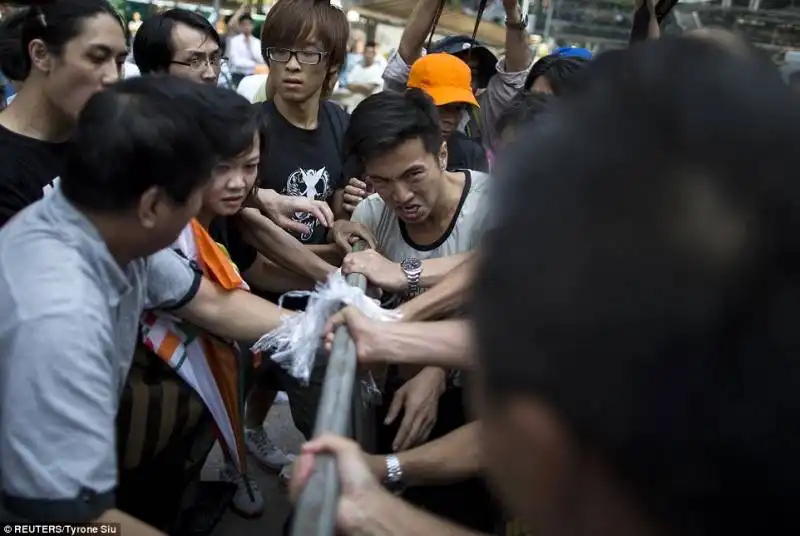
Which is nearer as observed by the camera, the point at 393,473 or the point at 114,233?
the point at 114,233

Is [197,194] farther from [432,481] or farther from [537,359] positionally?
[537,359]

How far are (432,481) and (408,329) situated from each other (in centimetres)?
40

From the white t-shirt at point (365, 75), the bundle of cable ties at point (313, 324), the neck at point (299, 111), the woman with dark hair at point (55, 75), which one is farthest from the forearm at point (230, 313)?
the white t-shirt at point (365, 75)

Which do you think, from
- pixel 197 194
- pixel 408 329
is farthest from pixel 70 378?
pixel 408 329

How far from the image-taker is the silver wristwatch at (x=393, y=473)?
1682 mm

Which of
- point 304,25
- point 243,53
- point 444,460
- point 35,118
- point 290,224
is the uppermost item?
point 304,25

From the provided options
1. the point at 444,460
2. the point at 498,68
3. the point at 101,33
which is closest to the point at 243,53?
the point at 498,68

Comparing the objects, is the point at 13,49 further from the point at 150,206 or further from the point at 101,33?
the point at 150,206

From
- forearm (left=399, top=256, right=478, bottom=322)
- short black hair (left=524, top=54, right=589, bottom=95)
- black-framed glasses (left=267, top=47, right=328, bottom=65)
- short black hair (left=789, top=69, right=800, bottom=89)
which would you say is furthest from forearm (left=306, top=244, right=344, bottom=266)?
short black hair (left=789, top=69, right=800, bottom=89)

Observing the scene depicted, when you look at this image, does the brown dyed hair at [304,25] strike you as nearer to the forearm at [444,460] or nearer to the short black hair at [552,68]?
the short black hair at [552,68]

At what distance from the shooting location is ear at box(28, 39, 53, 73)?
2348 millimetres

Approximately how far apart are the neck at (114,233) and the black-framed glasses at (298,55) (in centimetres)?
158

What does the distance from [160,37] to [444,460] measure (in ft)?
7.16

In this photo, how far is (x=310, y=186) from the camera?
285cm
